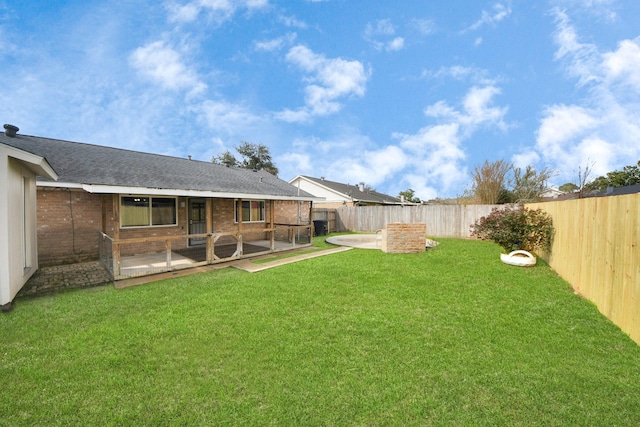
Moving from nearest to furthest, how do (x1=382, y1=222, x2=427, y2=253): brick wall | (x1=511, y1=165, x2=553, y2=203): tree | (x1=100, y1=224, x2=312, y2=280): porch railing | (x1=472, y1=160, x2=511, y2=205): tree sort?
1. (x1=100, y1=224, x2=312, y2=280): porch railing
2. (x1=382, y1=222, x2=427, y2=253): brick wall
3. (x1=472, y1=160, x2=511, y2=205): tree
4. (x1=511, y1=165, x2=553, y2=203): tree

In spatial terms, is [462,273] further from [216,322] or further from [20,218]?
[20,218]

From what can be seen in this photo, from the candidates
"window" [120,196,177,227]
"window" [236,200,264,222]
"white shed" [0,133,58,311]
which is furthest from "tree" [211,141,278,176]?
"white shed" [0,133,58,311]

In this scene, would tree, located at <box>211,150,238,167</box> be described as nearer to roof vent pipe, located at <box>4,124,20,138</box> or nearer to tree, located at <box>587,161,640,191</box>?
roof vent pipe, located at <box>4,124,20,138</box>

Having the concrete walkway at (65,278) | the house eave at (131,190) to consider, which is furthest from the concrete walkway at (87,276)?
the house eave at (131,190)

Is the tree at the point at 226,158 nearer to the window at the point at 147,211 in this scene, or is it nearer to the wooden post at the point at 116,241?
the window at the point at 147,211

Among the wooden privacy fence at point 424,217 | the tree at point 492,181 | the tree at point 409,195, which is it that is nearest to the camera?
the wooden privacy fence at point 424,217

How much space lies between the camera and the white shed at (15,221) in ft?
A: 17.2

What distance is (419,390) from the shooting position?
9.17 feet

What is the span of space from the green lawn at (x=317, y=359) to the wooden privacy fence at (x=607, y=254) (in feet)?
0.93

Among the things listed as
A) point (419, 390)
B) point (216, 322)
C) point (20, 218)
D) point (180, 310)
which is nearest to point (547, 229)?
point (419, 390)

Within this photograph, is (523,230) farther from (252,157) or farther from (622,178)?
(252,157)

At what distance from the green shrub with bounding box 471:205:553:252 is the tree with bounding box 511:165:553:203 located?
40.4 ft

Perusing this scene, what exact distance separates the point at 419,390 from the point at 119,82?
18108mm

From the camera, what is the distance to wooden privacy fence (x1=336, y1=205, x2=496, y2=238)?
15.6m
